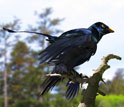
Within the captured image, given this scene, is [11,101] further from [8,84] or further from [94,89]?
[94,89]

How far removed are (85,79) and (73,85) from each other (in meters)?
0.67

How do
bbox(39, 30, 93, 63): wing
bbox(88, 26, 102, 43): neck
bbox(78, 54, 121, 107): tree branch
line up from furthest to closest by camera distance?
1. bbox(88, 26, 102, 43): neck
2. bbox(39, 30, 93, 63): wing
3. bbox(78, 54, 121, 107): tree branch

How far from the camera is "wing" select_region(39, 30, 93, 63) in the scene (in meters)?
3.31

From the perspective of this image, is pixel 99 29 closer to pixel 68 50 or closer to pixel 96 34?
pixel 96 34

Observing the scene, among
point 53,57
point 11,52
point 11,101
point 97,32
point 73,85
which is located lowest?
point 11,101

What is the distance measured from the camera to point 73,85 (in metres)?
3.94

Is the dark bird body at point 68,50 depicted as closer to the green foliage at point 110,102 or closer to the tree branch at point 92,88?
the tree branch at point 92,88

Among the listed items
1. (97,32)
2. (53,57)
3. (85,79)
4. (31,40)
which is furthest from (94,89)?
(31,40)

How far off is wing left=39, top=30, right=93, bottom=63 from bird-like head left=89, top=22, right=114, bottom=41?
233 millimetres

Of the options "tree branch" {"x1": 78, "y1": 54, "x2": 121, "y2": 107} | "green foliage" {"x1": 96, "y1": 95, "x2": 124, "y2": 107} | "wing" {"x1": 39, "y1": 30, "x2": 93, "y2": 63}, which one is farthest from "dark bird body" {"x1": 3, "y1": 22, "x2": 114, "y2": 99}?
"green foliage" {"x1": 96, "y1": 95, "x2": 124, "y2": 107}

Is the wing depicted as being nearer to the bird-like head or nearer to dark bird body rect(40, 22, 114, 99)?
dark bird body rect(40, 22, 114, 99)

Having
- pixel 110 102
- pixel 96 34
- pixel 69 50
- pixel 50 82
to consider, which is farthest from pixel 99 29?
pixel 110 102

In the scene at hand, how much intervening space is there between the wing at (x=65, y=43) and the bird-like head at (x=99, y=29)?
0.77ft

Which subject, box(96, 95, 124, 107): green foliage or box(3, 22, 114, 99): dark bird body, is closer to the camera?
box(3, 22, 114, 99): dark bird body
